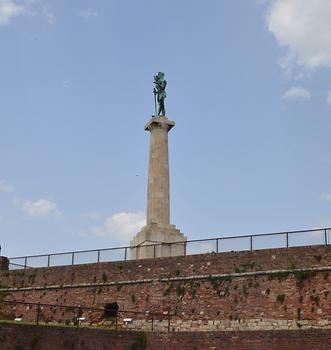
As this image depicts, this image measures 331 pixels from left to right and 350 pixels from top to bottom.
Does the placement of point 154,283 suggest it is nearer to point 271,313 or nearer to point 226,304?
point 226,304

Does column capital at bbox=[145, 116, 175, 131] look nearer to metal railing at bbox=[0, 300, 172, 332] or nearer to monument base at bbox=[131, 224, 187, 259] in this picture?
monument base at bbox=[131, 224, 187, 259]

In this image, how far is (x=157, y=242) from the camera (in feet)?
106

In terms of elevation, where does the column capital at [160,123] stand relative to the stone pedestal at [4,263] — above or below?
above

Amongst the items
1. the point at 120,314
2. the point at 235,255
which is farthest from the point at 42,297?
the point at 235,255

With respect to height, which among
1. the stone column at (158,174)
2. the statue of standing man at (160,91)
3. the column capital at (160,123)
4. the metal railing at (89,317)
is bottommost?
the metal railing at (89,317)

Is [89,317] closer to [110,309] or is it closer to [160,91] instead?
[110,309]

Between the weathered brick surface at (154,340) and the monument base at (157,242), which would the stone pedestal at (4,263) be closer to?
the monument base at (157,242)

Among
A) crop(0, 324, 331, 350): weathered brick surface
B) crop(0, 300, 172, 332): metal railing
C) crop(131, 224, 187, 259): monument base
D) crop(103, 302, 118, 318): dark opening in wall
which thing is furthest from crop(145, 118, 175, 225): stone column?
crop(0, 324, 331, 350): weathered brick surface

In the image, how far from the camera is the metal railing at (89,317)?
87.6 ft

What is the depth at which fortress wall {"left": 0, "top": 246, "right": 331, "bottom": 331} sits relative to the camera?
2431 centimetres

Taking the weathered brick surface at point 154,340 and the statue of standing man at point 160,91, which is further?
the statue of standing man at point 160,91

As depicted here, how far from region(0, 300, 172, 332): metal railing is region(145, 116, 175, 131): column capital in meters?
11.4

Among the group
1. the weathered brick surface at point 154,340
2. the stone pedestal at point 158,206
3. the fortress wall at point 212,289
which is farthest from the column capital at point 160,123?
the weathered brick surface at point 154,340

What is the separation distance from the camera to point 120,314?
2803cm
